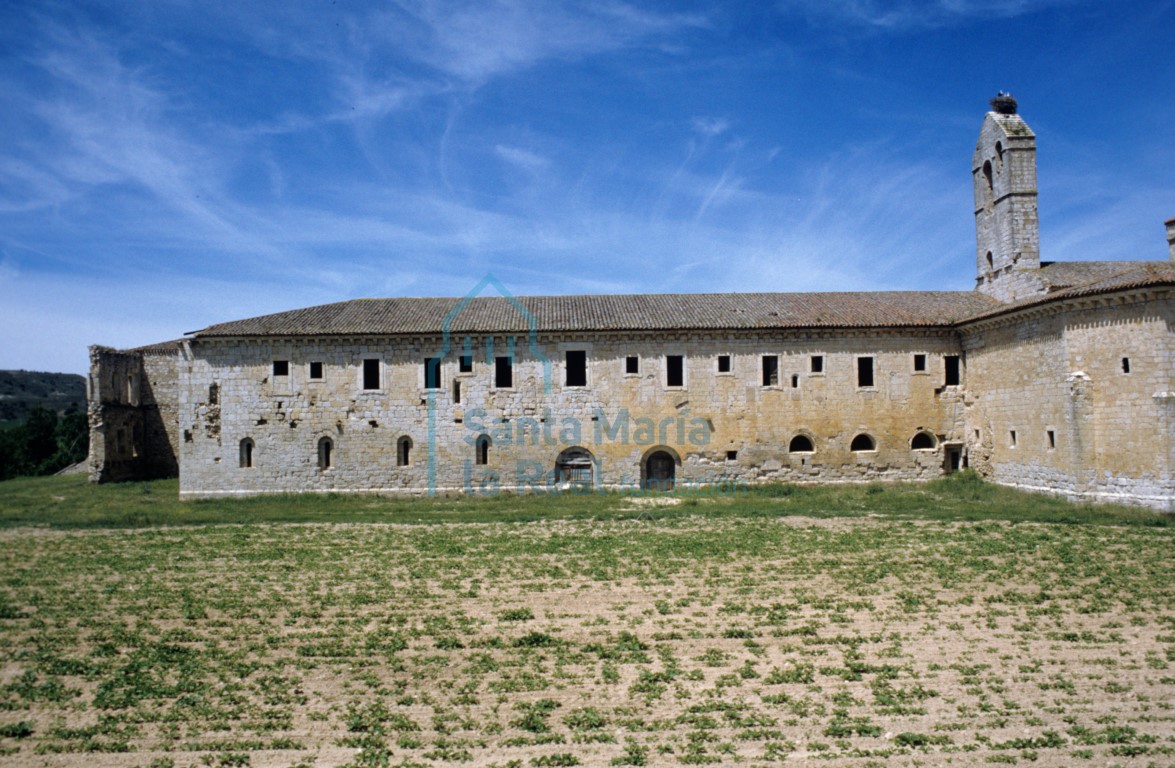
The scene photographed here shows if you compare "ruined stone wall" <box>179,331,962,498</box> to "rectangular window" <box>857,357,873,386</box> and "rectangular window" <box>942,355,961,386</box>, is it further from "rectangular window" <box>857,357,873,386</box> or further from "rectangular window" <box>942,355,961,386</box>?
"rectangular window" <box>942,355,961,386</box>

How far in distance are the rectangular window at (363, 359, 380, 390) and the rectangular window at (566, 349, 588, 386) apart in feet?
21.6

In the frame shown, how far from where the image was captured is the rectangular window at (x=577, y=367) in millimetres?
25094

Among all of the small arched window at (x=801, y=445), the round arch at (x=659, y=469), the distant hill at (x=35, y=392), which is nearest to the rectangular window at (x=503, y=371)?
the round arch at (x=659, y=469)

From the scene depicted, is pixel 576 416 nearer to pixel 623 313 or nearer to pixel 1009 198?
pixel 623 313

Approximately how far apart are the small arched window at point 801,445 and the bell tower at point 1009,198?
8.58 m

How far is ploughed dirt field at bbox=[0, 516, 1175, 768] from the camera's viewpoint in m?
6.68

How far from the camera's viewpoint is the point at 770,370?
2519 cm

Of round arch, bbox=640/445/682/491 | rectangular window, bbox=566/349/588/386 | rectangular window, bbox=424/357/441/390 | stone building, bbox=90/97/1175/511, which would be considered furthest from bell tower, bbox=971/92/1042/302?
rectangular window, bbox=424/357/441/390

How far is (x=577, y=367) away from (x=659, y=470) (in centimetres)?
458

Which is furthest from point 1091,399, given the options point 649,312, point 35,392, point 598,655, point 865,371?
point 35,392

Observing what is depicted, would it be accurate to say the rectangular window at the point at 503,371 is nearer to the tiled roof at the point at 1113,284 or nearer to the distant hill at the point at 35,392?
the tiled roof at the point at 1113,284

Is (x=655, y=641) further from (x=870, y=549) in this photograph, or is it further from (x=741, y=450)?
(x=741, y=450)

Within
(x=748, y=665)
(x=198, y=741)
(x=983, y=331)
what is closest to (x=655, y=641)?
(x=748, y=665)

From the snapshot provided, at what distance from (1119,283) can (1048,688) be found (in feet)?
48.2
